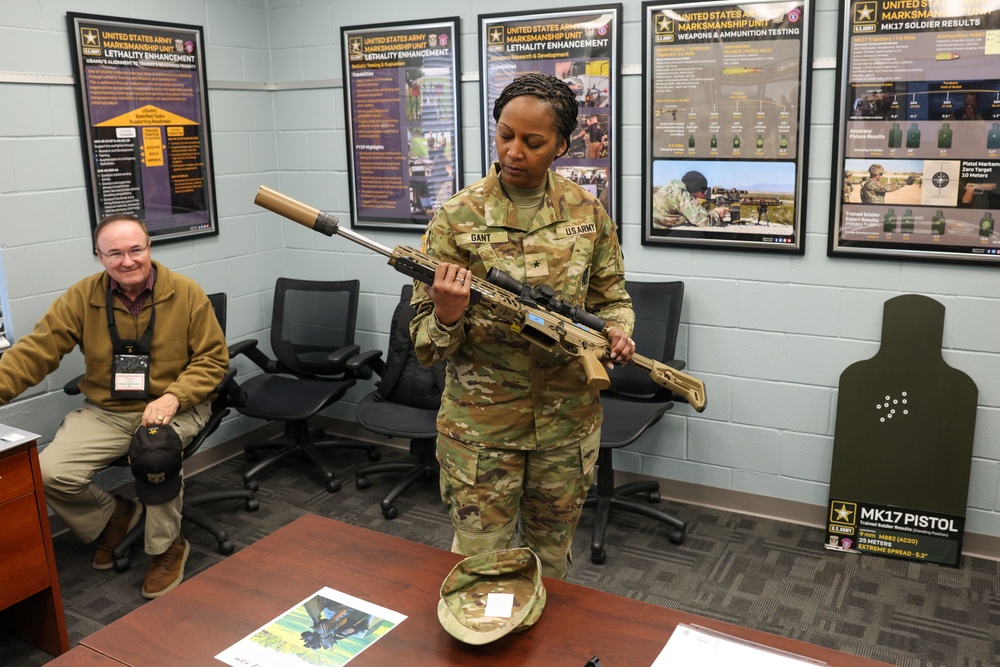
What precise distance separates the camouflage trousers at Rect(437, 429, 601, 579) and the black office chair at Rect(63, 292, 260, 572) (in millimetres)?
1540

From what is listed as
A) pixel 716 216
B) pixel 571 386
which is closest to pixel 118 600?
pixel 571 386

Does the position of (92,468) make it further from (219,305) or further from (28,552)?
(219,305)

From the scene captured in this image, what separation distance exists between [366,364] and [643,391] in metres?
1.25

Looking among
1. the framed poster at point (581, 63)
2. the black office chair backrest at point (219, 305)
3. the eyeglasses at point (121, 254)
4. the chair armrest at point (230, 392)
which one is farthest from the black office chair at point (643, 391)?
the eyeglasses at point (121, 254)

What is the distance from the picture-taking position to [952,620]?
2766 millimetres

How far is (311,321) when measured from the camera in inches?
162

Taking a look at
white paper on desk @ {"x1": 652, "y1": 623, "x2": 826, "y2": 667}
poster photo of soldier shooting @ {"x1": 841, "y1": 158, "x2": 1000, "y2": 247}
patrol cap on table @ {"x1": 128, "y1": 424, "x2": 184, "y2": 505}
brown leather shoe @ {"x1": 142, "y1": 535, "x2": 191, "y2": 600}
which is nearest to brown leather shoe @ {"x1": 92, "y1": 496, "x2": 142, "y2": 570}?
brown leather shoe @ {"x1": 142, "y1": 535, "x2": 191, "y2": 600}

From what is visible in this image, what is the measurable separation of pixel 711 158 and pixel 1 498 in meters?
2.75

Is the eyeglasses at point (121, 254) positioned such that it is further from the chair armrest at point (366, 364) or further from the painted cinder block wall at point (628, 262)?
the chair armrest at point (366, 364)

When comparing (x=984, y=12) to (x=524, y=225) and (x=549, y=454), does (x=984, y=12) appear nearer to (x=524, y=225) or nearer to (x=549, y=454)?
(x=524, y=225)

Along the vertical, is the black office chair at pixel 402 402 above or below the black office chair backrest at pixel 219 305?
below

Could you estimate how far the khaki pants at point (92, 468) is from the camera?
2.97 metres

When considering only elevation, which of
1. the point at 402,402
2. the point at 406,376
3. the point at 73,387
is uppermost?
the point at 73,387

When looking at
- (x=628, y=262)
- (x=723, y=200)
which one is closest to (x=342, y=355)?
(x=628, y=262)
